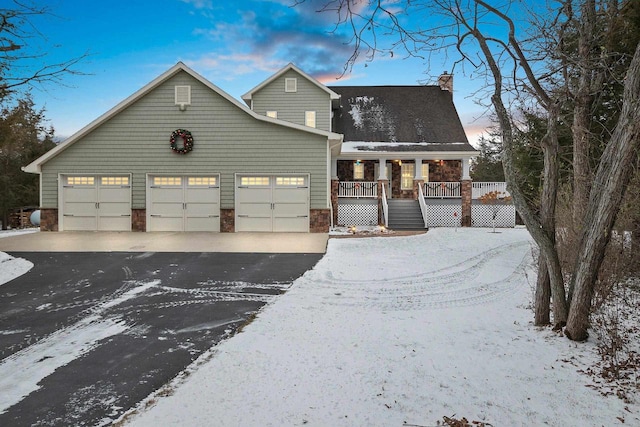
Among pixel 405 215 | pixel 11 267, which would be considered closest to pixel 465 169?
pixel 405 215

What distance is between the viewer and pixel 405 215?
17.6 metres

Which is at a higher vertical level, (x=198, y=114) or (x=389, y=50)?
(x=198, y=114)

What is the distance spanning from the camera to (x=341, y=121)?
20.9 meters

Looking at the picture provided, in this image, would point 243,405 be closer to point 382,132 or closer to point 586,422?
point 586,422

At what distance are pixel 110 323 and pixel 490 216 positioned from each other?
1698cm

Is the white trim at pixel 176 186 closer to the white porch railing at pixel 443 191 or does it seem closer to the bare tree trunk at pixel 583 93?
the white porch railing at pixel 443 191

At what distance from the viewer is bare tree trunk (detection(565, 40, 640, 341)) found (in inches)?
152

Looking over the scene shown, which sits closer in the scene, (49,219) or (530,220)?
(530,220)

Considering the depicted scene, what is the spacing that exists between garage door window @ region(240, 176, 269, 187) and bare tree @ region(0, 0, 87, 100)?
798 cm

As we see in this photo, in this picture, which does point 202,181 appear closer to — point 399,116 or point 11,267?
point 11,267

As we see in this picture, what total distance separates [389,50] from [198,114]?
11811 millimetres

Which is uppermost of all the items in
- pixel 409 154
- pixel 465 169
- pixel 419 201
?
pixel 409 154

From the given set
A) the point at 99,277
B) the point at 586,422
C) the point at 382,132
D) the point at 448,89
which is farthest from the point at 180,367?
the point at 448,89

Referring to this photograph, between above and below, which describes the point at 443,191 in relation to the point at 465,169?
below
